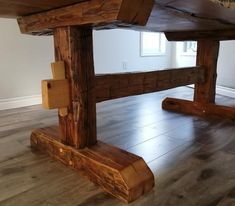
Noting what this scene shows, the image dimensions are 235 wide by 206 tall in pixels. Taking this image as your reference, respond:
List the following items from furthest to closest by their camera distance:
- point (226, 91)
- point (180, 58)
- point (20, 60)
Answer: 1. point (180, 58)
2. point (226, 91)
3. point (20, 60)

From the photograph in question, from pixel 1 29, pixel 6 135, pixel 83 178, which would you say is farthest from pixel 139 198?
pixel 1 29

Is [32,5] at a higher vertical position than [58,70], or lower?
higher

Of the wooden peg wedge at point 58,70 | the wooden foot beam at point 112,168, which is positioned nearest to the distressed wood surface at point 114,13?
the wooden peg wedge at point 58,70

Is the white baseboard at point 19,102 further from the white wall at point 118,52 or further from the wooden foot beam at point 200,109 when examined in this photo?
the wooden foot beam at point 200,109

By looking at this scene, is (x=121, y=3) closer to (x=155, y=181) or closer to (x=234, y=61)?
(x=155, y=181)

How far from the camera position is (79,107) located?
41.0 inches

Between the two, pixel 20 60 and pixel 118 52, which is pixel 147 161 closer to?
pixel 20 60

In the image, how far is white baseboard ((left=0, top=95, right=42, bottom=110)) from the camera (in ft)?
7.30

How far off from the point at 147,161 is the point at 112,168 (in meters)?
0.31

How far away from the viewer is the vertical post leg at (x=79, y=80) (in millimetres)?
1004

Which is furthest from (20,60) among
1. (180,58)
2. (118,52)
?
(180,58)

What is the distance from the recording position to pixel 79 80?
1.03 m

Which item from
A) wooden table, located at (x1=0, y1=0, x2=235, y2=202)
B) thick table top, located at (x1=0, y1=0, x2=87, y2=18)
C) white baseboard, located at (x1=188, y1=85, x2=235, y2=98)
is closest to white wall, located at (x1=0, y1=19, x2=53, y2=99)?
wooden table, located at (x1=0, y1=0, x2=235, y2=202)

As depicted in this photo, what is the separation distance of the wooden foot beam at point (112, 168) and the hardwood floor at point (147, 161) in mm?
32
